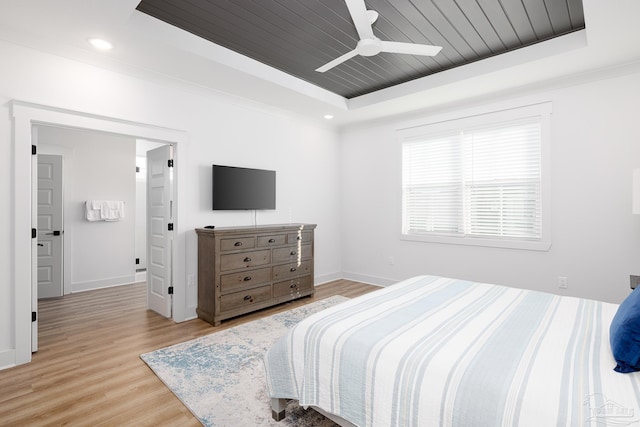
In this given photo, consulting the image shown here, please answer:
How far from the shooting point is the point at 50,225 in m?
4.60

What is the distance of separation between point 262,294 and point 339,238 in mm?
2119

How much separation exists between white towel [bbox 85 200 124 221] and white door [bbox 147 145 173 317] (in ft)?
4.94

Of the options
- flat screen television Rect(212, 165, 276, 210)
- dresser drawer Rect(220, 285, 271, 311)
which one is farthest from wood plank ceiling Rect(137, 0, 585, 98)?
dresser drawer Rect(220, 285, 271, 311)

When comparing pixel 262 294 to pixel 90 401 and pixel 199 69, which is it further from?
pixel 199 69

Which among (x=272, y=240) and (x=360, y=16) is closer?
(x=360, y=16)

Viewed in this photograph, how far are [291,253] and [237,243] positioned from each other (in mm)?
867

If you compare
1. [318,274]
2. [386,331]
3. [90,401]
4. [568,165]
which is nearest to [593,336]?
[386,331]

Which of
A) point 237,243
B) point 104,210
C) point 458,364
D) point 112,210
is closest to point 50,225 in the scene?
point 104,210

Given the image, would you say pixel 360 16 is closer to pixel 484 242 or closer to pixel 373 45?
pixel 373 45

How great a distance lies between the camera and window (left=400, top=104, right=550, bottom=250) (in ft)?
12.2

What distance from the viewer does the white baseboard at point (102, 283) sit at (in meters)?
4.81

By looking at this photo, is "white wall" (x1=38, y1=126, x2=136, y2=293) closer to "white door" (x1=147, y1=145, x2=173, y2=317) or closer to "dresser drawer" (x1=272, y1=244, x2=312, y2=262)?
"white door" (x1=147, y1=145, x2=173, y2=317)

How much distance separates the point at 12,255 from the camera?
263cm

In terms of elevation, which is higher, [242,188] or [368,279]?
[242,188]
